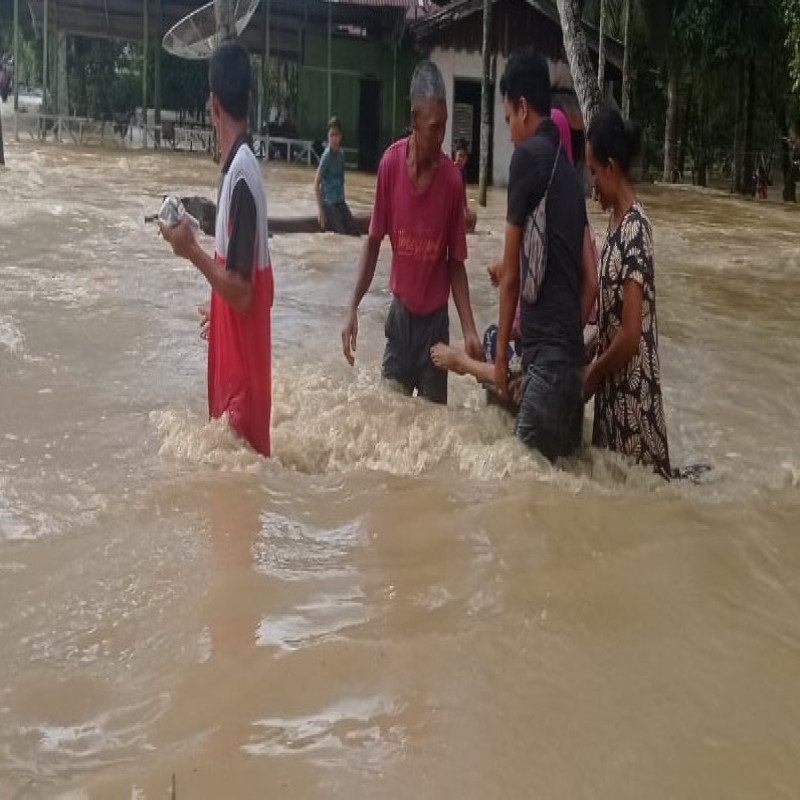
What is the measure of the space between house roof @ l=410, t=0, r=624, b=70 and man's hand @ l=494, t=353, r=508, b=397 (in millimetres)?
21591

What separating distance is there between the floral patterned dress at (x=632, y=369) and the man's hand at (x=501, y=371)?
39 cm

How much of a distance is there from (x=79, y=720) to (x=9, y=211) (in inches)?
506

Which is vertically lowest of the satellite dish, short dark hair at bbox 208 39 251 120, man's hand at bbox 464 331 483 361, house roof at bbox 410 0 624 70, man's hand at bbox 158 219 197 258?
man's hand at bbox 464 331 483 361

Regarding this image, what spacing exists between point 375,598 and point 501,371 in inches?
44.2

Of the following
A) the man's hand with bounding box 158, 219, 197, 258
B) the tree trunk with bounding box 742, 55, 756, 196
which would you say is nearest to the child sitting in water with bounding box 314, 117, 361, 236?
the man's hand with bounding box 158, 219, 197, 258

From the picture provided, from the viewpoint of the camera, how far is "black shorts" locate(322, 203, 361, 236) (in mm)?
14480

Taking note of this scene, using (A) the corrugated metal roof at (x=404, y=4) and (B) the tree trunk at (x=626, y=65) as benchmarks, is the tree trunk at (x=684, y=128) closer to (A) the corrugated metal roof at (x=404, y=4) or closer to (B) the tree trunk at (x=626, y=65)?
(B) the tree trunk at (x=626, y=65)

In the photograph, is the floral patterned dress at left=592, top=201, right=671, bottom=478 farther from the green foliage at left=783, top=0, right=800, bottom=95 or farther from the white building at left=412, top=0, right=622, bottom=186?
the white building at left=412, top=0, right=622, bottom=186

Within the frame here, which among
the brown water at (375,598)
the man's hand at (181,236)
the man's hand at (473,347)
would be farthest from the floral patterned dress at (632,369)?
the man's hand at (181,236)

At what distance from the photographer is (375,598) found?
146 inches

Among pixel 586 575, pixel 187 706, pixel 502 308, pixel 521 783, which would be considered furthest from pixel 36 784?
pixel 502 308

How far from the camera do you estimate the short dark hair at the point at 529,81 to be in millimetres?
4074

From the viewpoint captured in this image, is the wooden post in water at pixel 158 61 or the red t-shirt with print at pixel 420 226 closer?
the red t-shirt with print at pixel 420 226

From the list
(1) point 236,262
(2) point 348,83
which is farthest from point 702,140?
(1) point 236,262
